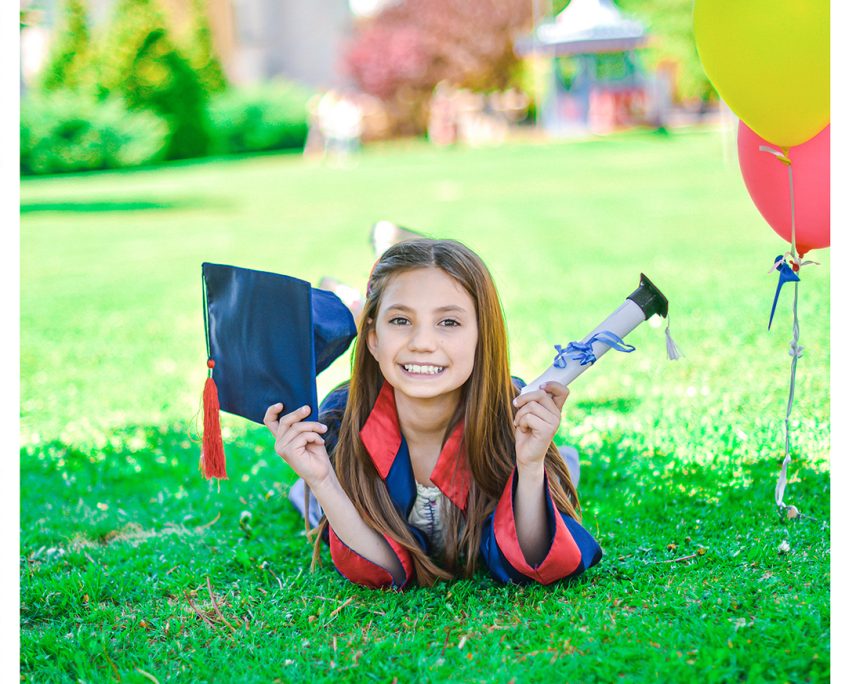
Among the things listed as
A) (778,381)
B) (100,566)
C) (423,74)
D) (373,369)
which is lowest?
(100,566)

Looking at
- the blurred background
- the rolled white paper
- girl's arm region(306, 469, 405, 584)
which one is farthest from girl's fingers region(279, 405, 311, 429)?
the blurred background

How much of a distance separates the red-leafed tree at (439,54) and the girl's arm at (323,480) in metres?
32.1

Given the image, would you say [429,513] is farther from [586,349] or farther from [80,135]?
[80,135]

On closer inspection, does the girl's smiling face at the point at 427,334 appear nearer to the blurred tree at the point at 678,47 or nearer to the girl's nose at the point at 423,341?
the girl's nose at the point at 423,341

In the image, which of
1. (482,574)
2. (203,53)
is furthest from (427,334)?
(203,53)

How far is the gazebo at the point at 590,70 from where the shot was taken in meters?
26.8

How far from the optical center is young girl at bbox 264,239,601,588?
254 cm

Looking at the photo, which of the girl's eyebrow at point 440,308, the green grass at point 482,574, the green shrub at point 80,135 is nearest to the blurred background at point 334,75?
the green shrub at point 80,135

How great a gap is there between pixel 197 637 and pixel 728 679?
129cm

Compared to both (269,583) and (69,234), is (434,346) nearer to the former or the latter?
(269,583)

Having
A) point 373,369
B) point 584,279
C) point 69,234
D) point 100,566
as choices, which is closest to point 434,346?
point 373,369

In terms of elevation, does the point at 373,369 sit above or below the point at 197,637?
above

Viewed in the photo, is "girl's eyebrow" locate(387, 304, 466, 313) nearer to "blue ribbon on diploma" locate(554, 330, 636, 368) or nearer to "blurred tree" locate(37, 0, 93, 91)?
"blue ribbon on diploma" locate(554, 330, 636, 368)

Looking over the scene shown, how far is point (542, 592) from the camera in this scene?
8.52 ft
